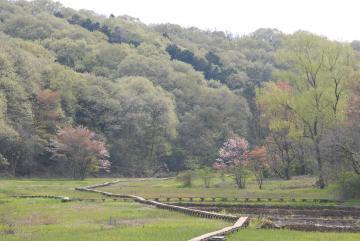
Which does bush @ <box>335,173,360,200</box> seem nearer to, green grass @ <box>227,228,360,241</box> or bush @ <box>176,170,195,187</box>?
green grass @ <box>227,228,360,241</box>

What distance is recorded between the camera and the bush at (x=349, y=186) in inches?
1724

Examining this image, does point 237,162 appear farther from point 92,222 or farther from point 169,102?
point 169,102

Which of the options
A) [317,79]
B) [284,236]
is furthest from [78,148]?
[284,236]

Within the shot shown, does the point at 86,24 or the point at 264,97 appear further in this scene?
the point at 86,24

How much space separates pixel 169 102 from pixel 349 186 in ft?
229

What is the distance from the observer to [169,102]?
11125 cm

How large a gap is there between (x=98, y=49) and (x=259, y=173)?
87.3m

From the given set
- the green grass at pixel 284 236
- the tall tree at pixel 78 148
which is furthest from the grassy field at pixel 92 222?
the tall tree at pixel 78 148

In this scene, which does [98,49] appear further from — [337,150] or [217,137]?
[337,150]

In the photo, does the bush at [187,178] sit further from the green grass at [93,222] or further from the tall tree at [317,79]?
the green grass at [93,222]

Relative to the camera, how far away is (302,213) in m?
39.1

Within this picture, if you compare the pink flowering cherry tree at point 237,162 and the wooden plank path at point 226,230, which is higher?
the pink flowering cherry tree at point 237,162

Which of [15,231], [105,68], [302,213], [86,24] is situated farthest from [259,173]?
[86,24]

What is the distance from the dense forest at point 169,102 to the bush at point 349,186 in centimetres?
190
